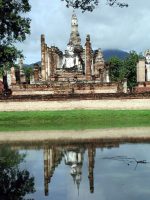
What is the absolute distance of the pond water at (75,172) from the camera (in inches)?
395

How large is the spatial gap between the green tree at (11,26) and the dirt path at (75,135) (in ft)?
39.1

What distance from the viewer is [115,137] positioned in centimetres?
2038

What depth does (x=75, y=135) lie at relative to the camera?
21359 mm

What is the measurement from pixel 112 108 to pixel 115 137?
513 inches

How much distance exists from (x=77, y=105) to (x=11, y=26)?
7.42 meters

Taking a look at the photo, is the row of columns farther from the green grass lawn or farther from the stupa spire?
the green grass lawn

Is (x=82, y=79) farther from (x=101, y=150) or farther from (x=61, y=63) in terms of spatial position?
(x=101, y=150)

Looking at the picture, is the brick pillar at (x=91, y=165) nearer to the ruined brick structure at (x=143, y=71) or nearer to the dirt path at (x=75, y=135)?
the dirt path at (x=75, y=135)

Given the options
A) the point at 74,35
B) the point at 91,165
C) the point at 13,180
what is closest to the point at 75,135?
the point at 91,165

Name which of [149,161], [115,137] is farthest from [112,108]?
[149,161]

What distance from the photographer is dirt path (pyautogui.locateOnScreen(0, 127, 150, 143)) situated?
20311mm

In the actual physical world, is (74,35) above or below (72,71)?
above

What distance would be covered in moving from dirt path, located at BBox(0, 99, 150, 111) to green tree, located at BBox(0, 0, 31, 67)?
3.39m

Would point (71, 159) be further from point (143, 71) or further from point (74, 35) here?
point (74, 35)
